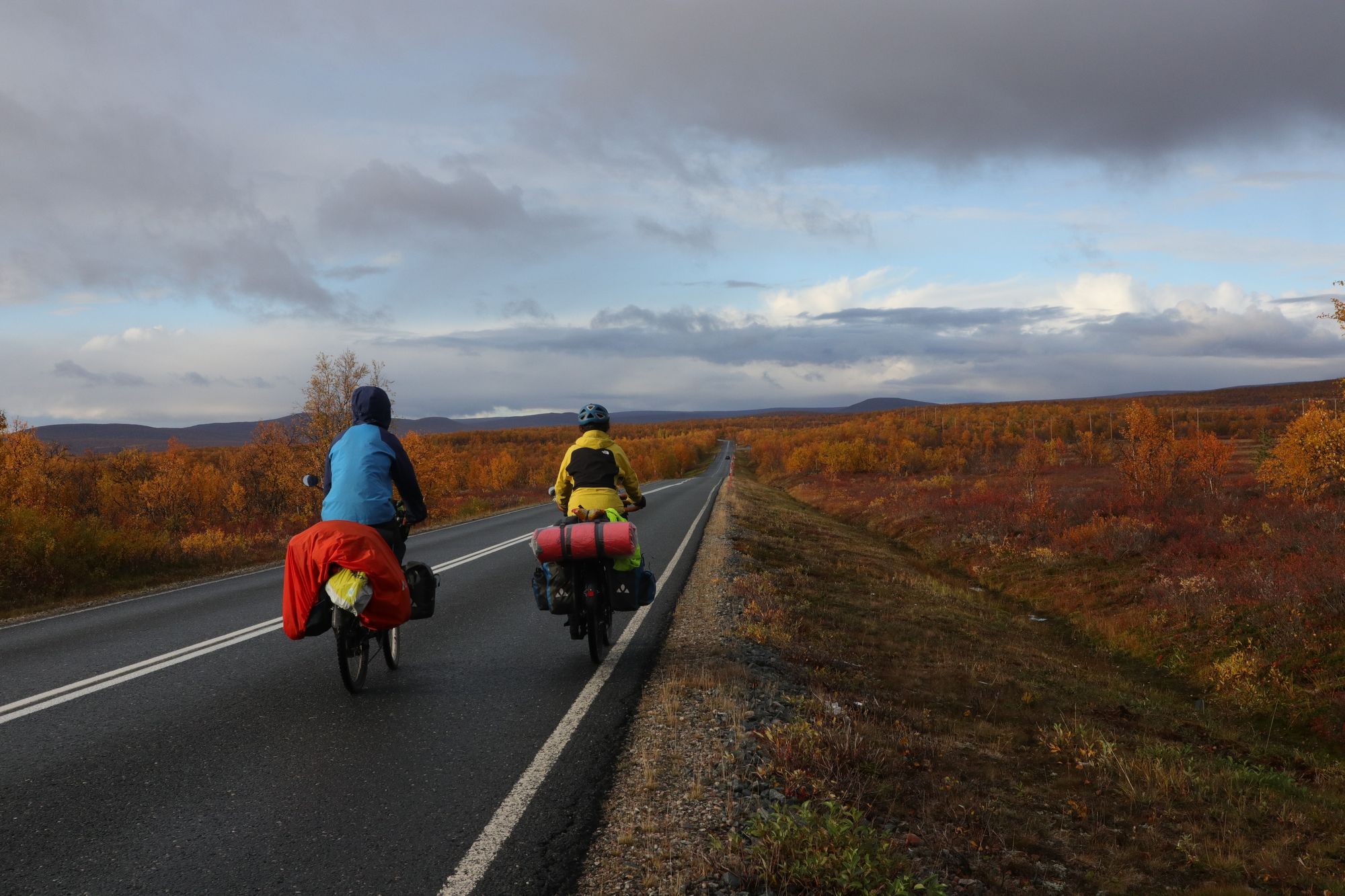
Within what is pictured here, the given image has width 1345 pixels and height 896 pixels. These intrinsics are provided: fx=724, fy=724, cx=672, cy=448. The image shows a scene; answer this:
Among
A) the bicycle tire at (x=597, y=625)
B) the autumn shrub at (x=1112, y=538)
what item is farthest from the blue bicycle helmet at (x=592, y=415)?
the autumn shrub at (x=1112, y=538)

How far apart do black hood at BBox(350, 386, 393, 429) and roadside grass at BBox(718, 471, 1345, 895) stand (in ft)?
12.9

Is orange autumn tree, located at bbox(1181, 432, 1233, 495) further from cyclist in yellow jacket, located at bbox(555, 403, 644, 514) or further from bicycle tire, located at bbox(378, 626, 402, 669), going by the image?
bicycle tire, located at bbox(378, 626, 402, 669)

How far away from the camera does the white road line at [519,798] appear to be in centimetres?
335

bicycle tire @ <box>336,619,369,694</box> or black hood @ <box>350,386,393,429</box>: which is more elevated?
black hood @ <box>350,386,393,429</box>

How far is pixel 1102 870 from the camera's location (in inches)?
167

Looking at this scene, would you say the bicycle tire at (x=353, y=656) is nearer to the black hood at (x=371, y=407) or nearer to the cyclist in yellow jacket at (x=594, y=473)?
the black hood at (x=371, y=407)

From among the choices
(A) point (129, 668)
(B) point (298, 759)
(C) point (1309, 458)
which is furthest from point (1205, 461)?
(A) point (129, 668)

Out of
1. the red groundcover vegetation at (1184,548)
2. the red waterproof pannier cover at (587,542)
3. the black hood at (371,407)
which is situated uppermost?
the black hood at (371,407)

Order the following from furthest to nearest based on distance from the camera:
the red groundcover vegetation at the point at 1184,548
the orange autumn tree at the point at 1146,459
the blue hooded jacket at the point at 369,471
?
1. the orange autumn tree at the point at 1146,459
2. the red groundcover vegetation at the point at 1184,548
3. the blue hooded jacket at the point at 369,471

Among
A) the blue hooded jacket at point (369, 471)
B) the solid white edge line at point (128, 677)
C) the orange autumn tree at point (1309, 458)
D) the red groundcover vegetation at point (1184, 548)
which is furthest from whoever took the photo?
the orange autumn tree at point (1309, 458)

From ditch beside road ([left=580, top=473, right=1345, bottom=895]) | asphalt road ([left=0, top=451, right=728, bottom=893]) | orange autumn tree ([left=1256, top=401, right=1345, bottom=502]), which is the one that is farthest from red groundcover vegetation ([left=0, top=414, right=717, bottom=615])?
orange autumn tree ([left=1256, top=401, right=1345, bottom=502])

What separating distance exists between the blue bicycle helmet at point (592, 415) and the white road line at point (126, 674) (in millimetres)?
4414

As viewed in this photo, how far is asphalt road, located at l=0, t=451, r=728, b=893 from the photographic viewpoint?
3436mm

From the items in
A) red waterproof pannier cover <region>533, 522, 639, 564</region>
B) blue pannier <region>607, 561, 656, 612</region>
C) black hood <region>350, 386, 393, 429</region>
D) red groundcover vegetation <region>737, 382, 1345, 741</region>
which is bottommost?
red groundcover vegetation <region>737, 382, 1345, 741</region>
